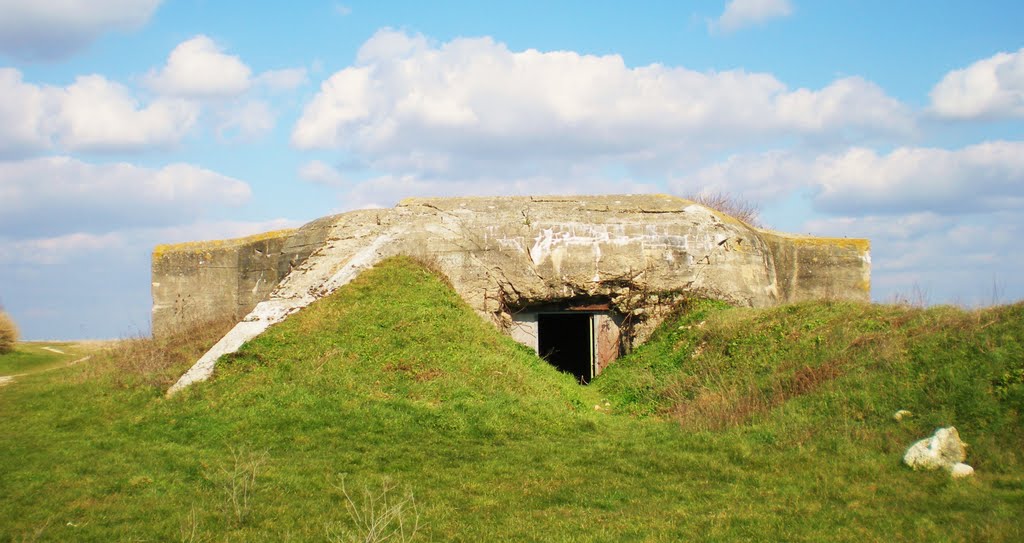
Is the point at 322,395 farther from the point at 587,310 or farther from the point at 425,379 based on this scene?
the point at 587,310

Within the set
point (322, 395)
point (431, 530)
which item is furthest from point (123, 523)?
point (322, 395)

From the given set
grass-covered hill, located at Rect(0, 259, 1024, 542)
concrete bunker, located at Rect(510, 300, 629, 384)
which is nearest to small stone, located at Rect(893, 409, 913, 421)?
grass-covered hill, located at Rect(0, 259, 1024, 542)

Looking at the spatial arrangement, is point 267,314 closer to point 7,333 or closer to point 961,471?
point 961,471

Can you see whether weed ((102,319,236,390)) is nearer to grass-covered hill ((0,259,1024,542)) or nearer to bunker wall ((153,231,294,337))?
grass-covered hill ((0,259,1024,542))

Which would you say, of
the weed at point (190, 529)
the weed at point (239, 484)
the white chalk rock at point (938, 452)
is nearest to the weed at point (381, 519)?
the weed at point (239, 484)

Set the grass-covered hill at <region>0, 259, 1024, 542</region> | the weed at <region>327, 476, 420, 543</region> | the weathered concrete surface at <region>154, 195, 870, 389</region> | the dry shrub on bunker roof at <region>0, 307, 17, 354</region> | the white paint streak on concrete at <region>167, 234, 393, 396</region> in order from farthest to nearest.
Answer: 1. the dry shrub on bunker roof at <region>0, 307, 17, 354</region>
2. the weathered concrete surface at <region>154, 195, 870, 389</region>
3. the white paint streak on concrete at <region>167, 234, 393, 396</region>
4. the grass-covered hill at <region>0, 259, 1024, 542</region>
5. the weed at <region>327, 476, 420, 543</region>

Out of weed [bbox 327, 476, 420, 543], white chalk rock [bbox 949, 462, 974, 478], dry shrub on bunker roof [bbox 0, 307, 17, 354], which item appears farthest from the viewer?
dry shrub on bunker roof [bbox 0, 307, 17, 354]

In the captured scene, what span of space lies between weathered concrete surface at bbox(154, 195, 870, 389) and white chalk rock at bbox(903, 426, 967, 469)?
6.54 metres

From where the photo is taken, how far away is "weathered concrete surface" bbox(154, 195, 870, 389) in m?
13.2

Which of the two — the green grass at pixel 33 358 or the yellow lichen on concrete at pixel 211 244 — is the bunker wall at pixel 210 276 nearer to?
the yellow lichen on concrete at pixel 211 244

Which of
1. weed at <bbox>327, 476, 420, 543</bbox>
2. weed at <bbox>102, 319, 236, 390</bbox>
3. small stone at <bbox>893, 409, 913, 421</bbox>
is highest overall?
weed at <bbox>102, 319, 236, 390</bbox>

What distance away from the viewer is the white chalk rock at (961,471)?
20.7 ft

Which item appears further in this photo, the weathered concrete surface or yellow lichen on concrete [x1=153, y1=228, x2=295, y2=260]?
yellow lichen on concrete [x1=153, y1=228, x2=295, y2=260]

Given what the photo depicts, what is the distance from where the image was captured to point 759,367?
32.5 ft
